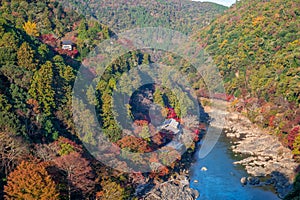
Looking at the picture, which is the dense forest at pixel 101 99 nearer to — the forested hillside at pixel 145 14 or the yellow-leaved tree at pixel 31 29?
the yellow-leaved tree at pixel 31 29

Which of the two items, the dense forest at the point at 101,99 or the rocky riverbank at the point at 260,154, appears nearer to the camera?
the dense forest at the point at 101,99

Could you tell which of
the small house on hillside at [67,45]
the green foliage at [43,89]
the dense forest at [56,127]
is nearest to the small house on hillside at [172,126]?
the dense forest at [56,127]

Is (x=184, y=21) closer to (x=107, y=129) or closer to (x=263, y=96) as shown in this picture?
(x=263, y=96)

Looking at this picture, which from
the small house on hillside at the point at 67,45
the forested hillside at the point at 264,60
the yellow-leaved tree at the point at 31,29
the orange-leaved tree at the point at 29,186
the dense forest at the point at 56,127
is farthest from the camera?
the small house on hillside at the point at 67,45

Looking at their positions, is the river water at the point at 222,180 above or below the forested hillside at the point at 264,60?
below

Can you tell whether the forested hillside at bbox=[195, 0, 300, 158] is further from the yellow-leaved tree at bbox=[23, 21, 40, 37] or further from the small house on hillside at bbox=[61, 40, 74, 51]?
the yellow-leaved tree at bbox=[23, 21, 40, 37]

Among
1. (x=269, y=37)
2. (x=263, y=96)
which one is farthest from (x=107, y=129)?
(x=269, y=37)
